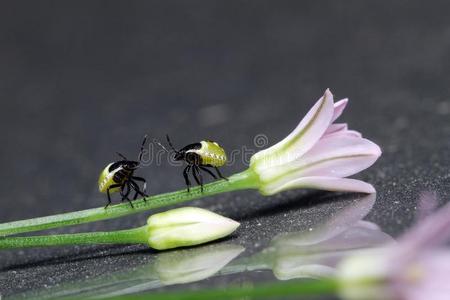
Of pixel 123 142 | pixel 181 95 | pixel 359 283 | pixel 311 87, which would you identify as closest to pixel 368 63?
pixel 311 87

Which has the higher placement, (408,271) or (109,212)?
(109,212)

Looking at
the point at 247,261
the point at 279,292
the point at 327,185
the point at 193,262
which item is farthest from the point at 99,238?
the point at 279,292

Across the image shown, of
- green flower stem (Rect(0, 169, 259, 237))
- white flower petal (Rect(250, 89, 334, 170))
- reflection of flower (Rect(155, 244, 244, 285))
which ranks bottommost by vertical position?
reflection of flower (Rect(155, 244, 244, 285))

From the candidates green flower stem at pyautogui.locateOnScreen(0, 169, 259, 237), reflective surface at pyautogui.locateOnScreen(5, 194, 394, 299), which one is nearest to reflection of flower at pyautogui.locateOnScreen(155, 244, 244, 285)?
reflective surface at pyautogui.locateOnScreen(5, 194, 394, 299)

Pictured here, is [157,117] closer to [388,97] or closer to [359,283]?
[388,97]

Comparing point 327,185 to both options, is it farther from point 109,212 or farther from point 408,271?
point 408,271

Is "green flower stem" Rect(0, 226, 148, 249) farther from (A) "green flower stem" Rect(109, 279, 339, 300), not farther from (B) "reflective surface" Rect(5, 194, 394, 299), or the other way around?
(A) "green flower stem" Rect(109, 279, 339, 300)
